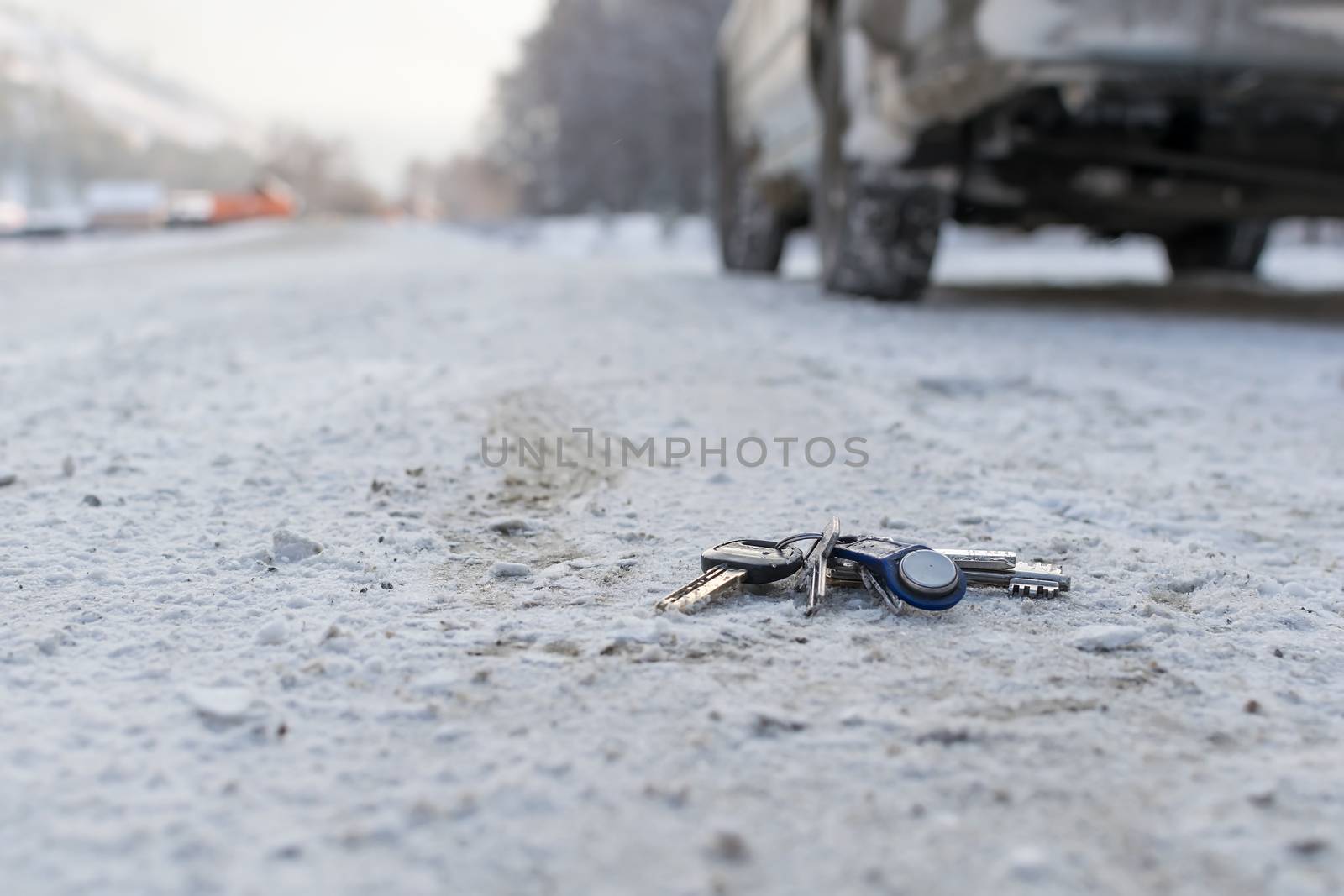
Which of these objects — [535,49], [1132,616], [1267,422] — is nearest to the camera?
[1132,616]

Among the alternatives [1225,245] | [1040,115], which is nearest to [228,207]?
[1225,245]

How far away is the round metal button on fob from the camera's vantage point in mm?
1483

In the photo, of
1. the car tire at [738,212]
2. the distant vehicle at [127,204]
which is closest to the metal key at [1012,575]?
the car tire at [738,212]

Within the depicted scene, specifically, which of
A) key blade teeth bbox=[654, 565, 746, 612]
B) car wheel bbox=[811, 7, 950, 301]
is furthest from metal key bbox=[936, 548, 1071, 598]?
car wheel bbox=[811, 7, 950, 301]

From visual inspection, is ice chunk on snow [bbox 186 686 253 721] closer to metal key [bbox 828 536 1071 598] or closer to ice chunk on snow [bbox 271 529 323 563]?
ice chunk on snow [bbox 271 529 323 563]

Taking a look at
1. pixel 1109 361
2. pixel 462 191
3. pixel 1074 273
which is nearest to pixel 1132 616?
pixel 1109 361

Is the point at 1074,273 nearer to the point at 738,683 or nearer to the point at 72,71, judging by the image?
the point at 738,683

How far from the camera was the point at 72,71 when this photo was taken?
505 ft

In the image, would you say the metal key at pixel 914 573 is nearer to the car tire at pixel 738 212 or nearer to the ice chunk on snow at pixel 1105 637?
the ice chunk on snow at pixel 1105 637

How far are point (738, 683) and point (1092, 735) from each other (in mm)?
409

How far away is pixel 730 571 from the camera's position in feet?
5.18

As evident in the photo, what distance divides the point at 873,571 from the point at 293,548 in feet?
3.12

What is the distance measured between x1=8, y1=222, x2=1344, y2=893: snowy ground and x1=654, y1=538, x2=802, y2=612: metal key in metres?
0.03

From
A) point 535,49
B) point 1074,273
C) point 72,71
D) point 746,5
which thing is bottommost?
point 1074,273
